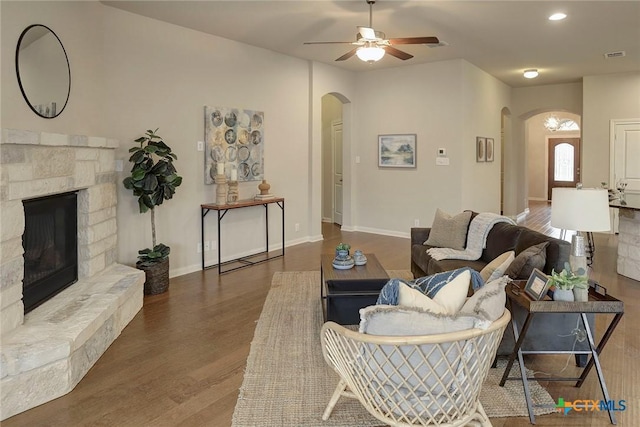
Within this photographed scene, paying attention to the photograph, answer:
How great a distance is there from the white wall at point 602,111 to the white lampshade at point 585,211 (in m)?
6.76

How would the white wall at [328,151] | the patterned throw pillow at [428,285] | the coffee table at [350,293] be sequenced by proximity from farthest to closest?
the white wall at [328,151] → the coffee table at [350,293] → the patterned throw pillow at [428,285]

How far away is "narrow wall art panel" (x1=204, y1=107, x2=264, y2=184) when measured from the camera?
18.1ft

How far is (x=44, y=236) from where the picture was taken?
3.38 metres

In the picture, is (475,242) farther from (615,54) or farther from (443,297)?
(615,54)

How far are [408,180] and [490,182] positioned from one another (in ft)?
6.03

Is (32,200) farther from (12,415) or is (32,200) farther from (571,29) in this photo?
(571,29)

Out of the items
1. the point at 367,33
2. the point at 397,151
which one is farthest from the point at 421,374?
the point at 397,151

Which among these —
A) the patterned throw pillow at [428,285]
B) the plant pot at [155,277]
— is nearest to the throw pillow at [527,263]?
the patterned throw pillow at [428,285]

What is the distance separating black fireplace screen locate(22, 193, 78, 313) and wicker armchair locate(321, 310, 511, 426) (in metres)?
A: 2.38

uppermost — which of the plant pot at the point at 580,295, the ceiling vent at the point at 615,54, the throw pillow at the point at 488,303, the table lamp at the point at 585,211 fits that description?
the ceiling vent at the point at 615,54

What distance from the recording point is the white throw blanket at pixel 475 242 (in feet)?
14.0

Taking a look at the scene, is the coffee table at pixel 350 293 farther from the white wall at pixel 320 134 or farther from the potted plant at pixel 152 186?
the white wall at pixel 320 134

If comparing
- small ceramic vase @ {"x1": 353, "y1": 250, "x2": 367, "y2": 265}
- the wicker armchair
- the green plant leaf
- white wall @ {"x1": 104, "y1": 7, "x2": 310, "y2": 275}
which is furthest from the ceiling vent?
the green plant leaf

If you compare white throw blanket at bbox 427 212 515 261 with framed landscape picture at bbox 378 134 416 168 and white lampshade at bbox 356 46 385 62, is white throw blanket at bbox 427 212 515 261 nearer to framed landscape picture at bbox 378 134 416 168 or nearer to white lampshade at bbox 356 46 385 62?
white lampshade at bbox 356 46 385 62
